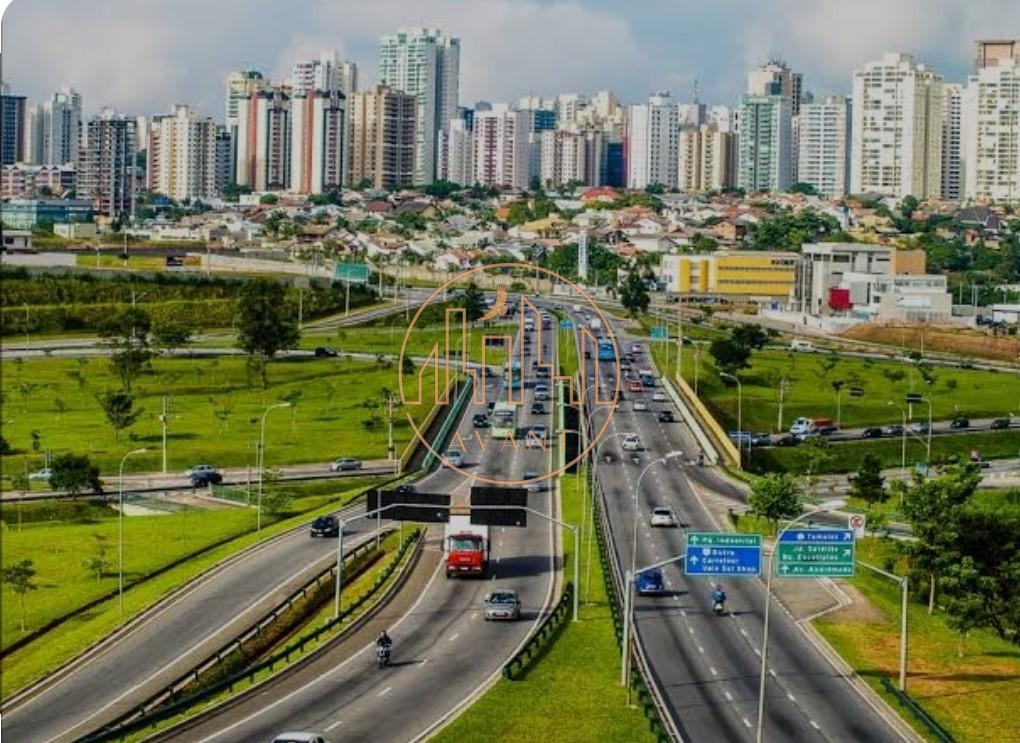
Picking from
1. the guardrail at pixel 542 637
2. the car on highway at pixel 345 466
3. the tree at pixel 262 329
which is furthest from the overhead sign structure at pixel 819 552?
the tree at pixel 262 329

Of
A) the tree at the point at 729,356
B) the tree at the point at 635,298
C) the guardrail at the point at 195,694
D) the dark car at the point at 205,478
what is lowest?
the guardrail at the point at 195,694

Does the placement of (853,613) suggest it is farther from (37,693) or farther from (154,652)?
(37,693)

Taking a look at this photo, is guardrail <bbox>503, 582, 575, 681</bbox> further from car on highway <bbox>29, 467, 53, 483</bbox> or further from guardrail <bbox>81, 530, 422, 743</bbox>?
car on highway <bbox>29, 467, 53, 483</bbox>

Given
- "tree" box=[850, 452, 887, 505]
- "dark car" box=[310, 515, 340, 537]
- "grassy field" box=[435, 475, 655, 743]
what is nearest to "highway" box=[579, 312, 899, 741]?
"grassy field" box=[435, 475, 655, 743]

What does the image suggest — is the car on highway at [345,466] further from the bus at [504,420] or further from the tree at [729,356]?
the tree at [729,356]

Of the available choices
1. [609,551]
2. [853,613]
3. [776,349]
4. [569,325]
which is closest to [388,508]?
[609,551]

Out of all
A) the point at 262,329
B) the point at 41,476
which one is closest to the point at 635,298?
the point at 262,329
